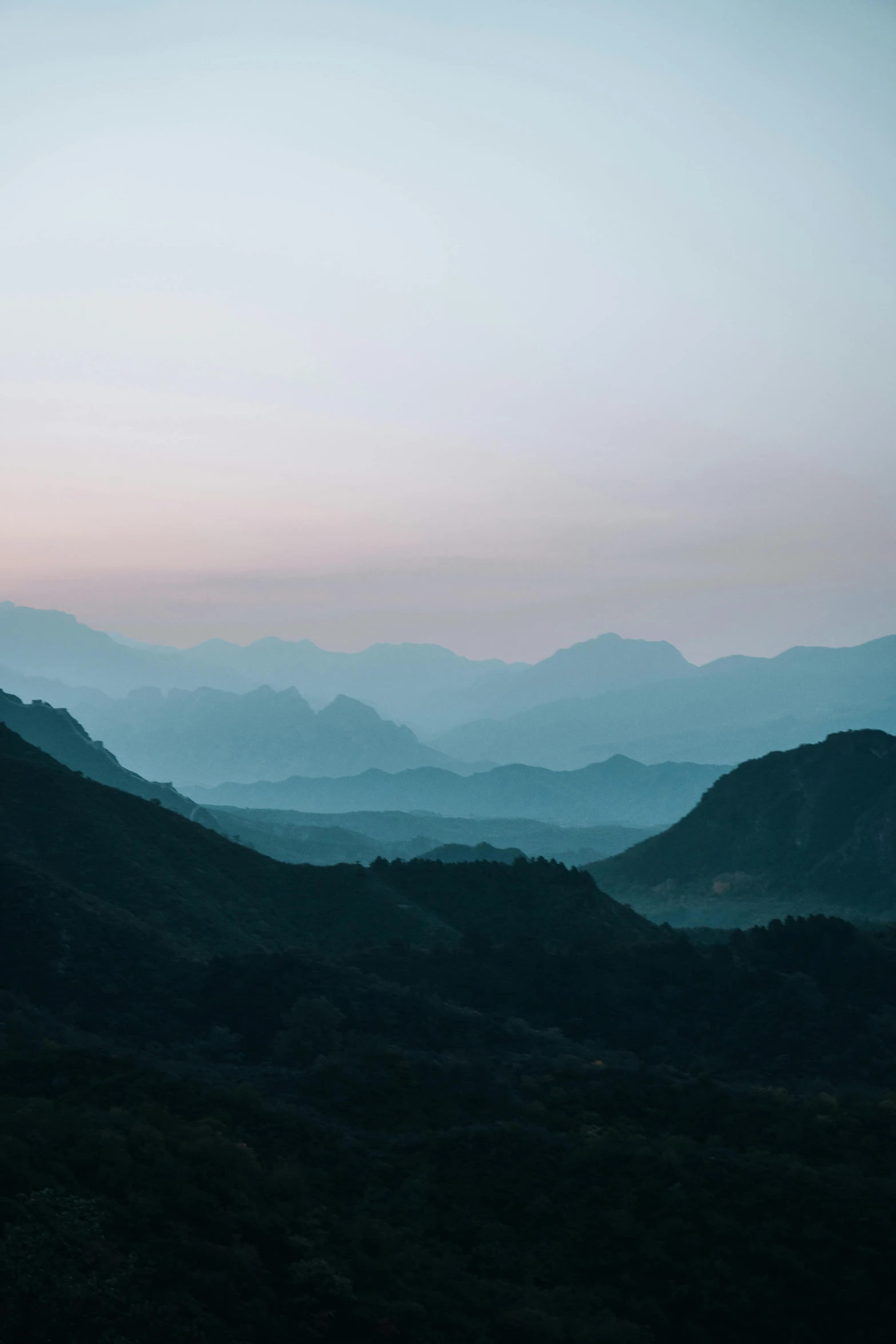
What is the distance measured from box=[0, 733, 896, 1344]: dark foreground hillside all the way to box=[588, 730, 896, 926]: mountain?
48482 mm

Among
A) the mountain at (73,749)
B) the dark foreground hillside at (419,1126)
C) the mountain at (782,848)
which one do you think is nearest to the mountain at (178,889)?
the dark foreground hillside at (419,1126)

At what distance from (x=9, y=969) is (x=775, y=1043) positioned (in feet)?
111

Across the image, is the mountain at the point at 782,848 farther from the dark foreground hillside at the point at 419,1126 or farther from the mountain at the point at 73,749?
the mountain at the point at 73,749

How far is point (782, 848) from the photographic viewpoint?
113 metres

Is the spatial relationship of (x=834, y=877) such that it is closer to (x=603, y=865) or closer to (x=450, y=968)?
(x=603, y=865)

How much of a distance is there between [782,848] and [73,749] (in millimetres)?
92479

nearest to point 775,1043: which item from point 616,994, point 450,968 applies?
point 616,994

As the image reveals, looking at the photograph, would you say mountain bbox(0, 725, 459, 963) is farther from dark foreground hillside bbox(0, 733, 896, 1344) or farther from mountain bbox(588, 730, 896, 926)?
mountain bbox(588, 730, 896, 926)

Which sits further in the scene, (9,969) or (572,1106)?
(9,969)

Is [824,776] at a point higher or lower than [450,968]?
higher

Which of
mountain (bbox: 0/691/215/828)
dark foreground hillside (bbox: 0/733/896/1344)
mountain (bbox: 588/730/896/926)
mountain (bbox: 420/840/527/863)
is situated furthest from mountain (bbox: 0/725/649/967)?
mountain (bbox: 0/691/215/828)

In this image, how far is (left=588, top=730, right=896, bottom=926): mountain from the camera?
→ 102 m

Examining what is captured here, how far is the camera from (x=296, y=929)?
61750 millimetres

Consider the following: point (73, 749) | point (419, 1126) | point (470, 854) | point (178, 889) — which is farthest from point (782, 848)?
point (73, 749)
